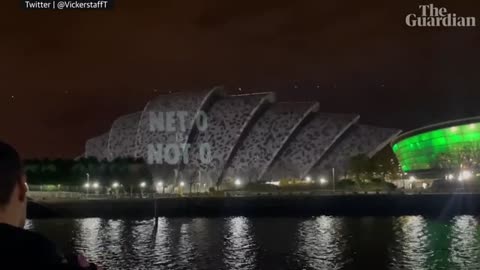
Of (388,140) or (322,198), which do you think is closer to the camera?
(322,198)

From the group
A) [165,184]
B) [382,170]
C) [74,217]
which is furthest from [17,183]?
[165,184]

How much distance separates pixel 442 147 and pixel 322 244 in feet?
159

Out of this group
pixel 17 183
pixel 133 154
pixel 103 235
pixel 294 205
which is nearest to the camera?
pixel 17 183

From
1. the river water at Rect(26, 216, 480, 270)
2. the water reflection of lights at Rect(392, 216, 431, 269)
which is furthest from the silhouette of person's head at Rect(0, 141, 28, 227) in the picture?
the water reflection of lights at Rect(392, 216, 431, 269)

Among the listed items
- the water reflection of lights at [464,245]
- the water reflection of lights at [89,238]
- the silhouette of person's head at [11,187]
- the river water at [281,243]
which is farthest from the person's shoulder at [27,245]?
the water reflection of lights at [89,238]

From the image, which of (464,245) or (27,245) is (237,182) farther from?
(27,245)

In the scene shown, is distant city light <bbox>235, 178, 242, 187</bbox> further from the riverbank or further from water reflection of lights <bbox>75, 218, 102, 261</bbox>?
water reflection of lights <bbox>75, 218, 102, 261</bbox>

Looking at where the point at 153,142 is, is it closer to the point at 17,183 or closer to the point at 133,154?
the point at 133,154

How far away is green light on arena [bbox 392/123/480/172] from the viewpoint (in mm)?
67312

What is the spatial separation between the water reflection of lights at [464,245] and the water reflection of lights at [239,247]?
6.74 metres

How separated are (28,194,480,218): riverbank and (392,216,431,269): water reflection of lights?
622 centimetres

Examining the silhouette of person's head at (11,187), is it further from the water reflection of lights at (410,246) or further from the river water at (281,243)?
the water reflection of lights at (410,246)

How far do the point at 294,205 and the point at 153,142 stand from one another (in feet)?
127

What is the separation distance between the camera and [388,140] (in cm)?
7750
